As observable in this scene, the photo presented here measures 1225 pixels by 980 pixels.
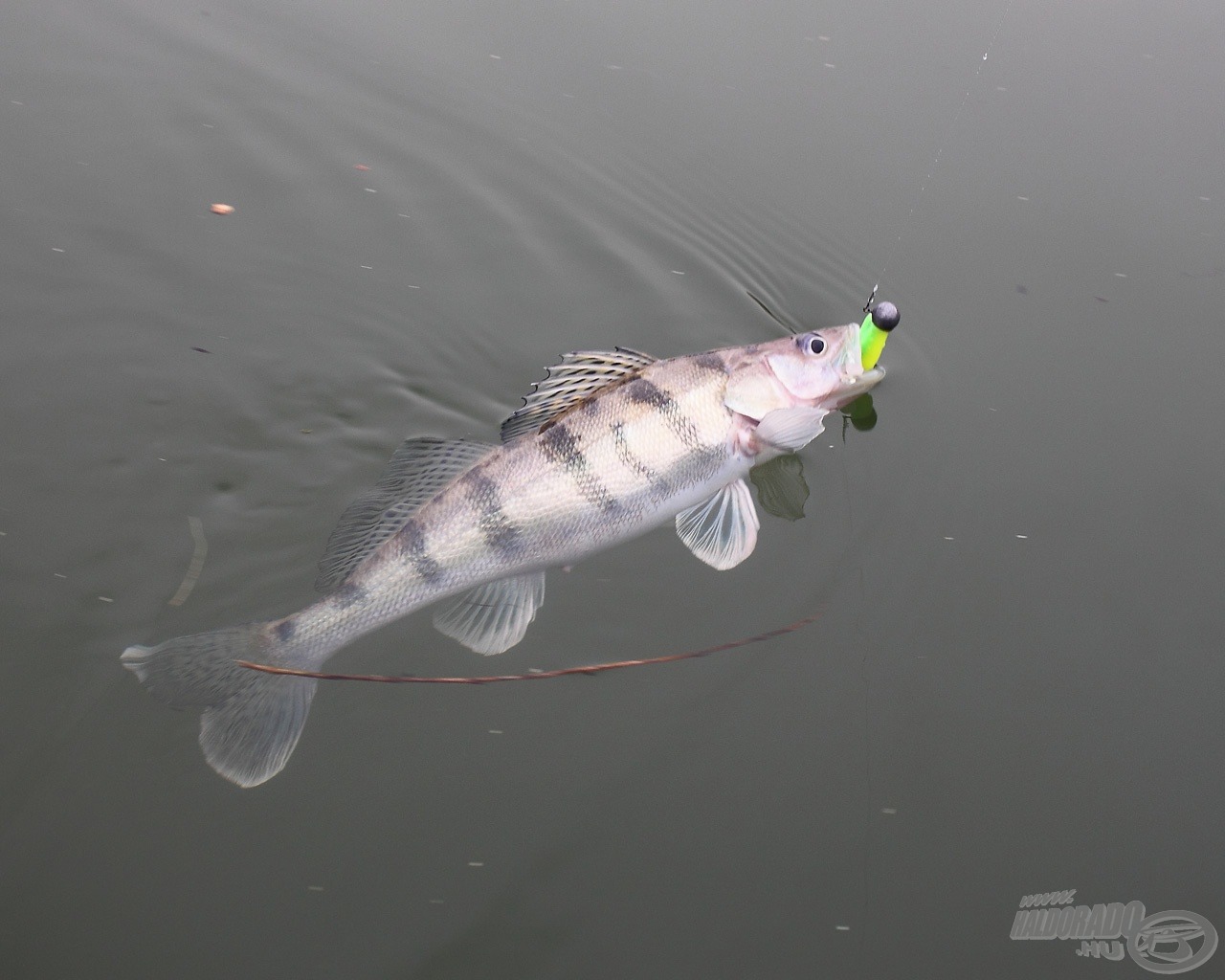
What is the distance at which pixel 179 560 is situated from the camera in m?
3.32

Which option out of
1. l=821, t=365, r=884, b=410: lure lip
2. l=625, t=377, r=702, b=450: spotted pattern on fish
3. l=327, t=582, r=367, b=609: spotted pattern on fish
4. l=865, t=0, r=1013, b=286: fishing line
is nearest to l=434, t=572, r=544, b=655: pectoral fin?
l=327, t=582, r=367, b=609: spotted pattern on fish

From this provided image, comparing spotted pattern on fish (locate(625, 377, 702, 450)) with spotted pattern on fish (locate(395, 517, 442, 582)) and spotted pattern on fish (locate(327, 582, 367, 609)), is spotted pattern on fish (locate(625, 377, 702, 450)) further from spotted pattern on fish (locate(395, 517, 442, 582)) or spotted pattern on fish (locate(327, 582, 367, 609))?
spotted pattern on fish (locate(327, 582, 367, 609))

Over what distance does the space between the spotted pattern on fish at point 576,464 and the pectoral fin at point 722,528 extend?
35cm

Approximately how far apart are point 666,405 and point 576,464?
41cm

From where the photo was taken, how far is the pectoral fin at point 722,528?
343cm

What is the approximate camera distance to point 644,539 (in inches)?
138

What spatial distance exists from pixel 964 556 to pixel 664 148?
2.85m

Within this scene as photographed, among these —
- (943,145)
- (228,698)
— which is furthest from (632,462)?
(943,145)

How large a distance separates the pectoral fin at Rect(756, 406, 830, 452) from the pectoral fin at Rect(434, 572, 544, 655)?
103 cm

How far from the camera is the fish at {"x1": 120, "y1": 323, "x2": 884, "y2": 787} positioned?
9.31 ft

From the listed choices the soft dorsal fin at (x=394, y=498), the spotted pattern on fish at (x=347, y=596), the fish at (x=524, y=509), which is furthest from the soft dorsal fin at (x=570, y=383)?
the spotted pattern on fish at (x=347, y=596)

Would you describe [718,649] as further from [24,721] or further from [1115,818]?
[24,721]

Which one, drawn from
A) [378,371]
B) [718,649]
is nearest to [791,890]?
[718,649]

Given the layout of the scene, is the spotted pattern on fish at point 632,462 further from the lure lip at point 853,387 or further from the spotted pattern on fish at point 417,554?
the lure lip at point 853,387
